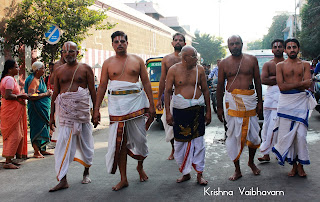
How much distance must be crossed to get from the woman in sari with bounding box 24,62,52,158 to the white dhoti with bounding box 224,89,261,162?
3721 millimetres

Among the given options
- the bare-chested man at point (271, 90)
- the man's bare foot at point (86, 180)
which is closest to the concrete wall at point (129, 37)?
the bare-chested man at point (271, 90)

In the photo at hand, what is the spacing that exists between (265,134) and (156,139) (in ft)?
10.6

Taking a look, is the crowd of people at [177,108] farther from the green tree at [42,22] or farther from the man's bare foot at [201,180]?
the green tree at [42,22]

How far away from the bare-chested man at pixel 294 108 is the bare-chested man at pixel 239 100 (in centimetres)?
36

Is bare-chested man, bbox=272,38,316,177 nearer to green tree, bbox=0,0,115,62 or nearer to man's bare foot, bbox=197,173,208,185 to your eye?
man's bare foot, bbox=197,173,208,185

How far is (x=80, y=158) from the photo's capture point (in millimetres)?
5605

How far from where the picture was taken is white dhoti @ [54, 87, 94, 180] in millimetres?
5453

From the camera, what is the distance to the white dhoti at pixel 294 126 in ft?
18.6

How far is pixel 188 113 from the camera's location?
5.47 meters

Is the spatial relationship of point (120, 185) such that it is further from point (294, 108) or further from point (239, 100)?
point (294, 108)

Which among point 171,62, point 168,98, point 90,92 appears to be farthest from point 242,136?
point 90,92

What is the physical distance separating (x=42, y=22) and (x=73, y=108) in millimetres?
7793

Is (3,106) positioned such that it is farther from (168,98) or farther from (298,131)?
(298,131)

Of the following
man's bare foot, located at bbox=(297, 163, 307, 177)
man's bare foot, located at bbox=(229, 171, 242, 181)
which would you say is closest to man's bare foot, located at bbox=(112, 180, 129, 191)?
man's bare foot, located at bbox=(229, 171, 242, 181)
